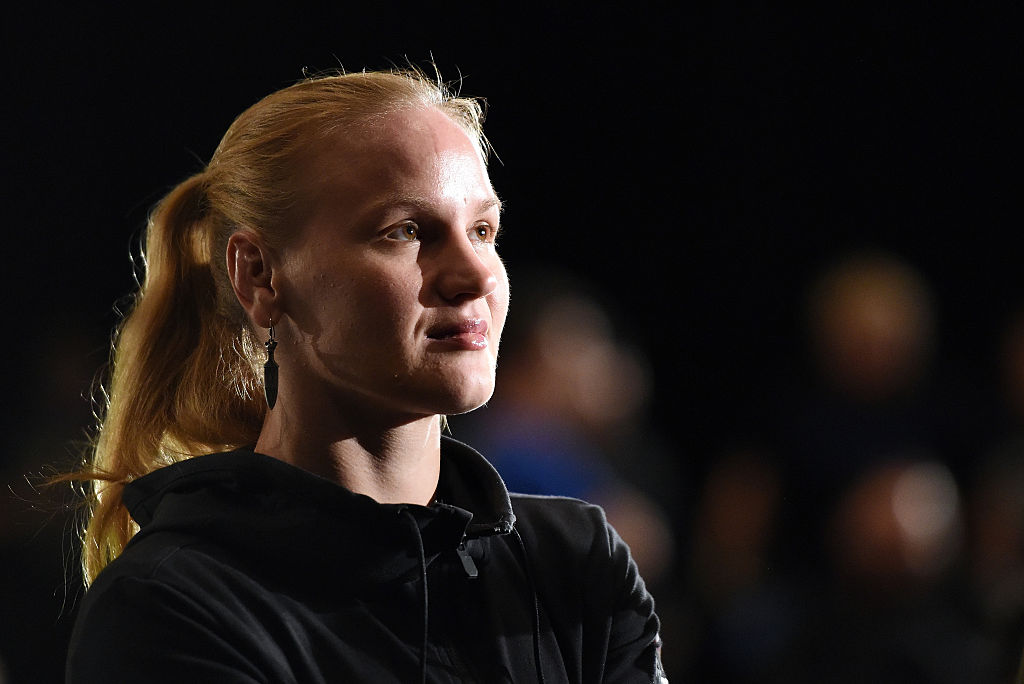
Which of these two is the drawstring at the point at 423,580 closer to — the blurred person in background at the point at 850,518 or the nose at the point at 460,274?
the nose at the point at 460,274

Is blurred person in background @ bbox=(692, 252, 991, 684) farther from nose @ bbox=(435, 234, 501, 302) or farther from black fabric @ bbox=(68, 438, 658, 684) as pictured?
nose @ bbox=(435, 234, 501, 302)

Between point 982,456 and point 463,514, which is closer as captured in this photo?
point 463,514

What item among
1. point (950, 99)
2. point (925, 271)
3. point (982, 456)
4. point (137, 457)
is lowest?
point (982, 456)

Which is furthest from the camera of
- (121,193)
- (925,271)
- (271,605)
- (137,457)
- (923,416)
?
(925,271)

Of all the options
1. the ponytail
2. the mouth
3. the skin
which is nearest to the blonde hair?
the ponytail

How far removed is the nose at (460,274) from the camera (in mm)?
1224

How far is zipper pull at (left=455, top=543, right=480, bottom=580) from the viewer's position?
1268 mm

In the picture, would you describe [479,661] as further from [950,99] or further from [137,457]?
[950,99]

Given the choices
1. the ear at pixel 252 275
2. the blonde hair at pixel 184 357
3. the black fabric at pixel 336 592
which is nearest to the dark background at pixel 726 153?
the blonde hair at pixel 184 357

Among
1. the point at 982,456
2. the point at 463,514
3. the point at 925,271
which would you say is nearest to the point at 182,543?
the point at 463,514

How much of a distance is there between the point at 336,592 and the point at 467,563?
0.50ft

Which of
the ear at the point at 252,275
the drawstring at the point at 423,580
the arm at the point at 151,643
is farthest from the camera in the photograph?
the ear at the point at 252,275

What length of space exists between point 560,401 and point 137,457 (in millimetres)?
1266

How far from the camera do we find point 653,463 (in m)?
2.75
